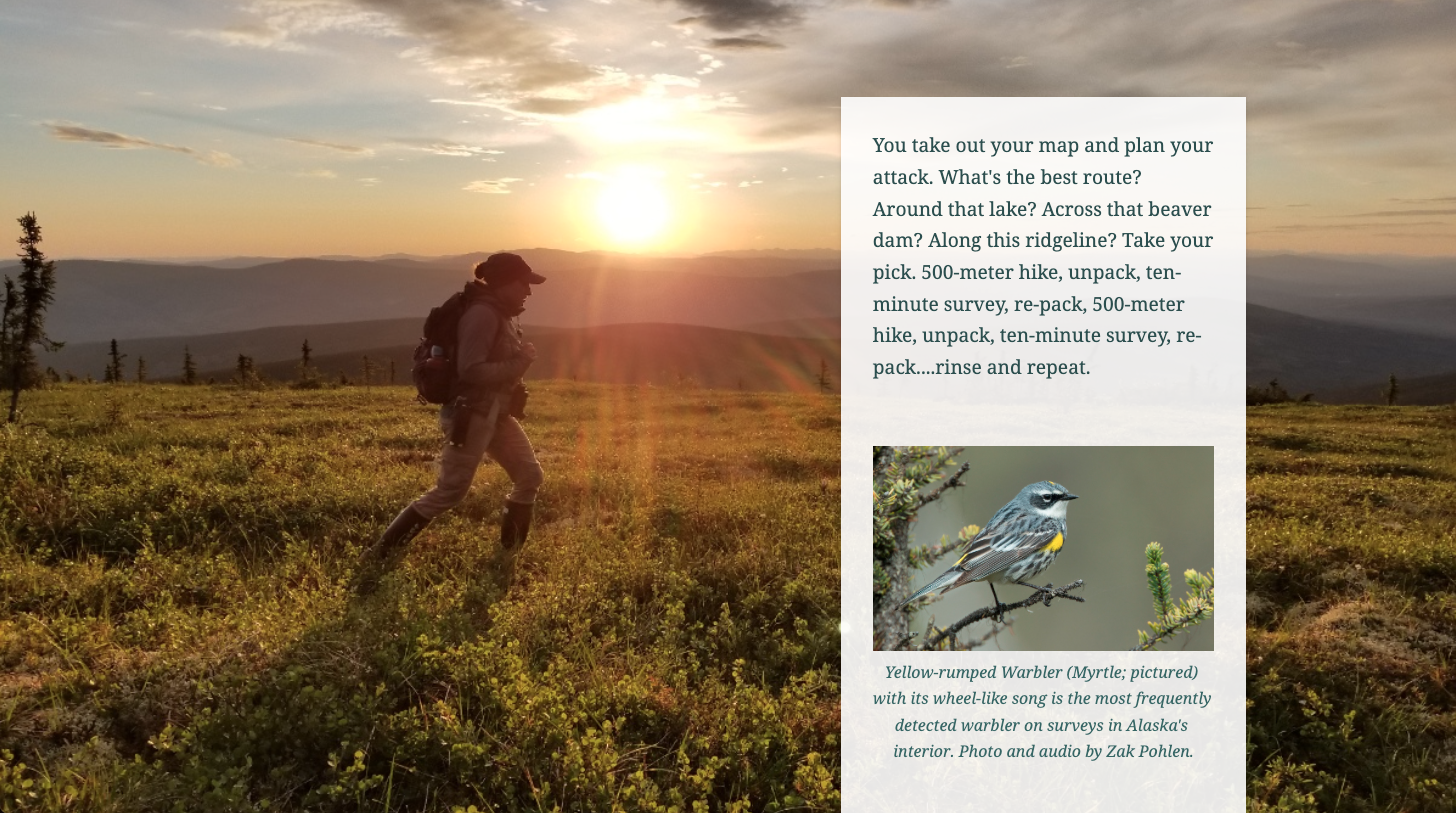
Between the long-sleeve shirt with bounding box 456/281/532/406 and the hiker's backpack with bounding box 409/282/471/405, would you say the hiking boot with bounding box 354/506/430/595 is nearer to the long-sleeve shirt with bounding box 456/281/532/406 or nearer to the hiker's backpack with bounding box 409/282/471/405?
the hiker's backpack with bounding box 409/282/471/405

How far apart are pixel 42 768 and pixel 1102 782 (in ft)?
21.0

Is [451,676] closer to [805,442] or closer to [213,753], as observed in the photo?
[213,753]

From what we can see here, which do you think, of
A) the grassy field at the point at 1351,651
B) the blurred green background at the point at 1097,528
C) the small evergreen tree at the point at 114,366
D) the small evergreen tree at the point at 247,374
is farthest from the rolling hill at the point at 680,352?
the blurred green background at the point at 1097,528

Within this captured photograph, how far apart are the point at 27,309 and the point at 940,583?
24957 mm

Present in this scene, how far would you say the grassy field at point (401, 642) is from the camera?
4.79 metres

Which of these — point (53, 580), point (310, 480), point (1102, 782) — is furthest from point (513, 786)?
point (310, 480)

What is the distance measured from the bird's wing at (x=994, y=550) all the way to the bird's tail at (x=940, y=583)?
43 millimetres

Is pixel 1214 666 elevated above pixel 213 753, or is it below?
above

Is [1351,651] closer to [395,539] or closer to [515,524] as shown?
[515,524]

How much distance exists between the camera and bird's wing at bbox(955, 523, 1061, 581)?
185 inches

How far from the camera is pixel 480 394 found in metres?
7.72

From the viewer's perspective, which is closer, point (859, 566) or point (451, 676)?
point (859, 566)

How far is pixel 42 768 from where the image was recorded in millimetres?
4703

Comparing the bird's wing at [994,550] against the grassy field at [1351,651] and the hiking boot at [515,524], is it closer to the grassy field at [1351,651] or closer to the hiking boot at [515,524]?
the grassy field at [1351,651]
